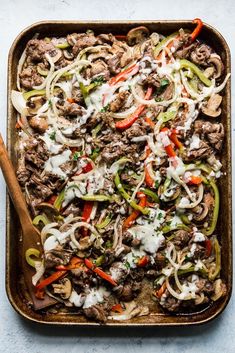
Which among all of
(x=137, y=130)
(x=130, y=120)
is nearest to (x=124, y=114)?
(x=130, y=120)

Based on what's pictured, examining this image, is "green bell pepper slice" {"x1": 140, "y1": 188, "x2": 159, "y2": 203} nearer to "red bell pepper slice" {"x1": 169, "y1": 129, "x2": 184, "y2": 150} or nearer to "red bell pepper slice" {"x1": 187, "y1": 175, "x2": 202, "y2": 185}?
"red bell pepper slice" {"x1": 187, "y1": 175, "x2": 202, "y2": 185}

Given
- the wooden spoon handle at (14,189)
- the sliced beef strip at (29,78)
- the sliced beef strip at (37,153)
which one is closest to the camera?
the wooden spoon handle at (14,189)

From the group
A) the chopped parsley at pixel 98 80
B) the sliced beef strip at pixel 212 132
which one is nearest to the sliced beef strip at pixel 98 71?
the chopped parsley at pixel 98 80

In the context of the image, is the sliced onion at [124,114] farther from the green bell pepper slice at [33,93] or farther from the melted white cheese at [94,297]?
the melted white cheese at [94,297]

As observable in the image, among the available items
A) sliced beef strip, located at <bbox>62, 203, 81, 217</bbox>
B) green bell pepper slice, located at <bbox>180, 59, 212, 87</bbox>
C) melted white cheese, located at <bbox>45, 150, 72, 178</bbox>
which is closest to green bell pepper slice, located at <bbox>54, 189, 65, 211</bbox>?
sliced beef strip, located at <bbox>62, 203, 81, 217</bbox>

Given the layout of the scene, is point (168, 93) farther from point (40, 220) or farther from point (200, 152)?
point (40, 220)
